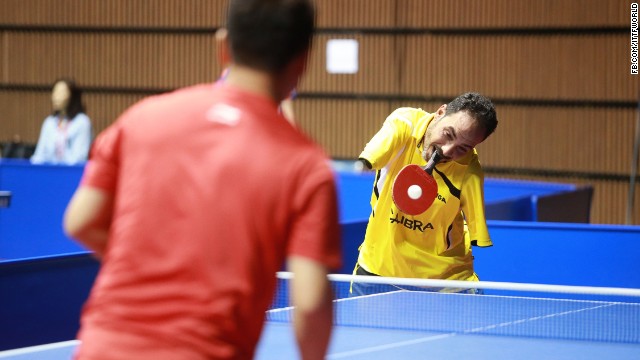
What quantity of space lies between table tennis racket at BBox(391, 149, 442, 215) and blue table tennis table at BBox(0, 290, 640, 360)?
338 mm

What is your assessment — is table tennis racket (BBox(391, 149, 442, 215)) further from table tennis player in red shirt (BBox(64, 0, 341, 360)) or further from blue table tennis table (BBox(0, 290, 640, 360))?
table tennis player in red shirt (BBox(64, 0, 341, 360))

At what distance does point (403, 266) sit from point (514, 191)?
4.33m

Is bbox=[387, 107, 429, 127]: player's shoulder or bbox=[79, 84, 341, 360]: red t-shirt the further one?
bbox=[387, 107, 429, 127]: player's shoulder

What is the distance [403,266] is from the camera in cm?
418

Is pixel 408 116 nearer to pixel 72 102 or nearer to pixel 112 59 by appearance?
pixel 72 102

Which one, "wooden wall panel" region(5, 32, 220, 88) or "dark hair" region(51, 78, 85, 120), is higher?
"wooden wall panel" region(5, 32, 220, 88)

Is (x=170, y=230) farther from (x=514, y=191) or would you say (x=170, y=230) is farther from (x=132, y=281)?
(x=514, y=191)

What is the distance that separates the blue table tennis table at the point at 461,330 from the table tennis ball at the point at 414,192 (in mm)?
375

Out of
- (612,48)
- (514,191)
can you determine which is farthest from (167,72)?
(514,191)

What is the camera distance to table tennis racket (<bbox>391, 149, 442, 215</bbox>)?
3.93m

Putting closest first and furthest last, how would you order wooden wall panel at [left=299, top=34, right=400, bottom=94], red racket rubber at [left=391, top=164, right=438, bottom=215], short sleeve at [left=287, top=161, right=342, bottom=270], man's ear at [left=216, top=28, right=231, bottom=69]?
short sleeve at [left=287, top=161, right=342, bottom=270]
man's ear at [left=216, top=28, right=231, bottom=69]
red racket rubber at [left=391, top=164, right=438, bottom=215]
wooden wall panel at [left=299, top=34, right=400, bottom=94]

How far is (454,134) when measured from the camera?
3.89 m

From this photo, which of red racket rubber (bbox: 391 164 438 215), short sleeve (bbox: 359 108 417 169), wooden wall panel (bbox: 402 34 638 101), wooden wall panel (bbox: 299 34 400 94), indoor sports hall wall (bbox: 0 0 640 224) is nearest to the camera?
short sleeve (bbox: 359 108 417 169)

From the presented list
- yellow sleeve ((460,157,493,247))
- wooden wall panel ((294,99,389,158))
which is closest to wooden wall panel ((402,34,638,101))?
wooden wall panel ((294,99,389,158))
